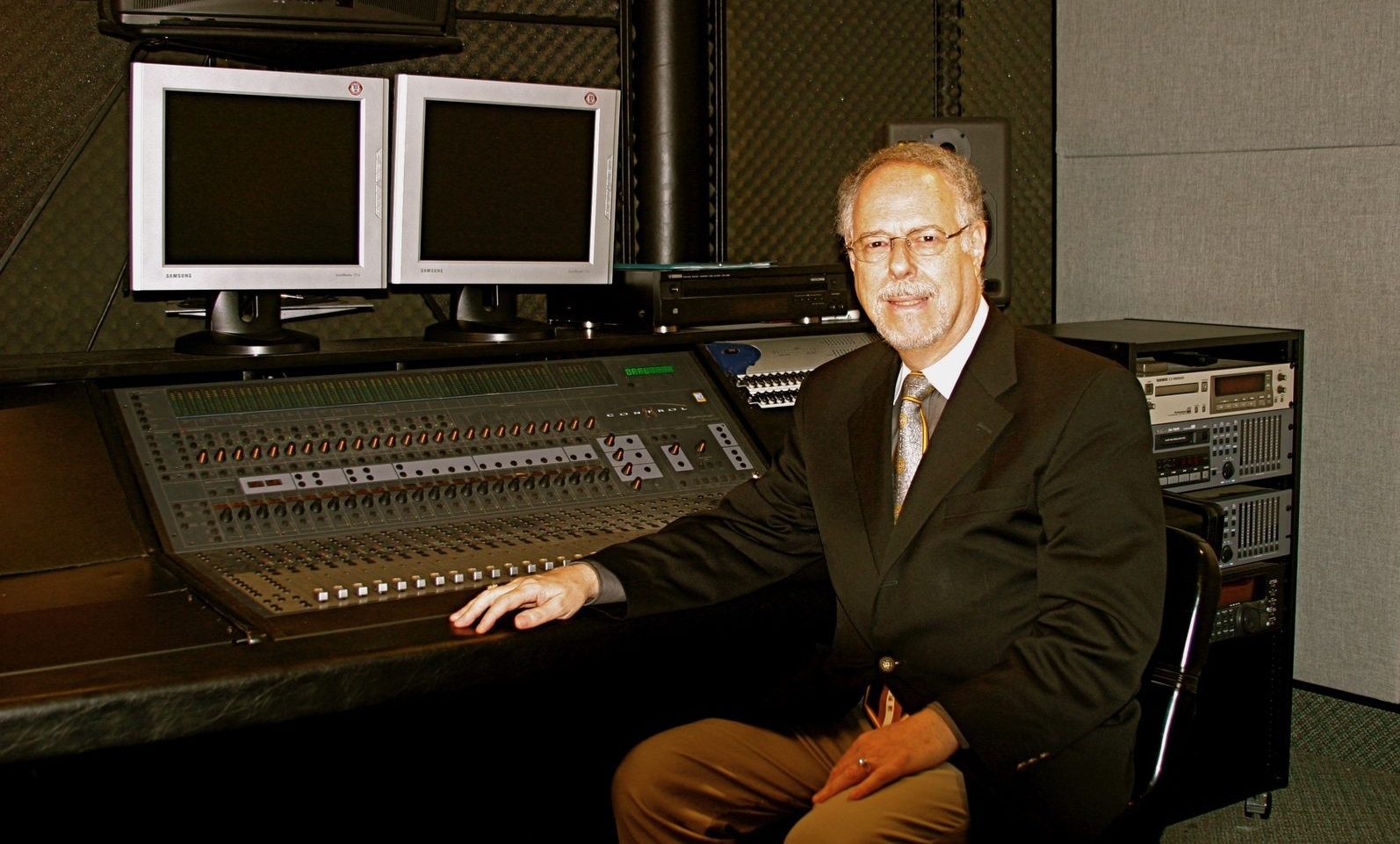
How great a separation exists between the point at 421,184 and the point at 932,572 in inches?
47.1

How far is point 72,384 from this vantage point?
2.13m

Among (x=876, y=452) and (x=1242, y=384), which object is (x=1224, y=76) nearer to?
(x=1242, y=384)

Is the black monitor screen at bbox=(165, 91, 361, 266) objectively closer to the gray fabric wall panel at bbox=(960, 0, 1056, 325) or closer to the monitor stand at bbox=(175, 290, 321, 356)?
the monitor stand at bbox=(175, 290, 321, 356)

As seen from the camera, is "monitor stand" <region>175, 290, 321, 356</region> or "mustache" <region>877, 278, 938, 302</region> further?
"monitor stand" <region>175, 290, 321, 356</region>

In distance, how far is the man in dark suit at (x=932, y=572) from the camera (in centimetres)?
168

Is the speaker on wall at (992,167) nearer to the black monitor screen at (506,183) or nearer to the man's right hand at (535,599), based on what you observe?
the black monitor screen at (506,183)

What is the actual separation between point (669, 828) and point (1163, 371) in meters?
1.61

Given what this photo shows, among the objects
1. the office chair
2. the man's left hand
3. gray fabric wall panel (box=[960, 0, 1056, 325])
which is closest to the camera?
the man's left hand

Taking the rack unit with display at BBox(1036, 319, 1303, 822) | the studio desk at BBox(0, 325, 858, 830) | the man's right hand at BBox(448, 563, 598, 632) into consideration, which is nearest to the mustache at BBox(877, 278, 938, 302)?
the studio desk at BBox(0, 325, 858, 830)

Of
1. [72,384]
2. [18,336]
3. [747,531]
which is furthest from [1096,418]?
[18,336]

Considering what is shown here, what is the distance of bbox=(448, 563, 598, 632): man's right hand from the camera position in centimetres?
166

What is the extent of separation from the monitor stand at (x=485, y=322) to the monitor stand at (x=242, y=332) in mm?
304

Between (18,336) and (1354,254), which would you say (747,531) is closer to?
(18,336)

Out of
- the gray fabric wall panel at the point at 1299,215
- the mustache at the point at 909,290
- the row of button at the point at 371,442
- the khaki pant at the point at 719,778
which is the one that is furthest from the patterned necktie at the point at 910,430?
the gray fabric wall panel at the point at 1299,215
